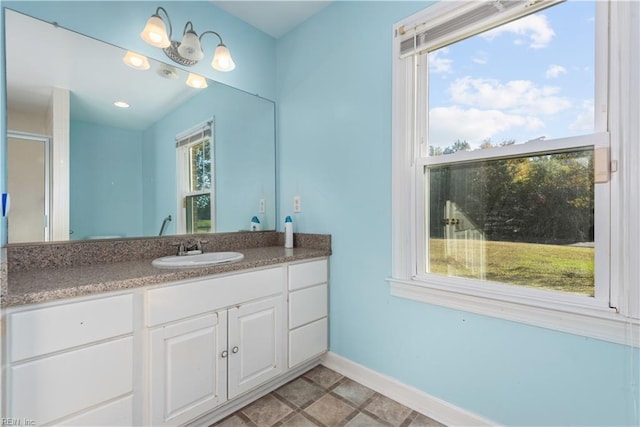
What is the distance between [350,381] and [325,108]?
1.81 meters

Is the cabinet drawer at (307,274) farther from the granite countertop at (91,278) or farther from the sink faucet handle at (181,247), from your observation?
the sink faucet handle at (181,247)

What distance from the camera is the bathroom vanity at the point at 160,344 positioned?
0.90m

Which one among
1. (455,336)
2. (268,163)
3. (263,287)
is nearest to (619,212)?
(455,336)

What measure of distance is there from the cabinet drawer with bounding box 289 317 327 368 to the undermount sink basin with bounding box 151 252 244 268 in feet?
2.00

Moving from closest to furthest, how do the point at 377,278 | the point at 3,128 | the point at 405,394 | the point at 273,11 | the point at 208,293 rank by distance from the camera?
the point at 3,128 < the point at 208,293 < the point at 405,394 < the point at 377,278 < the point at 273,11

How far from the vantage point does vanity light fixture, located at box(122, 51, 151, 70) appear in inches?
60.5

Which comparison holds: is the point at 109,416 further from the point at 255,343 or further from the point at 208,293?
the point at 255,343

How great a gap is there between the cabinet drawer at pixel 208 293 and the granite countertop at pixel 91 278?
5 centimetres

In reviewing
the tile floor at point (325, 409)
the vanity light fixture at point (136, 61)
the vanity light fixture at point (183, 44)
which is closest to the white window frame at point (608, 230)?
the tile floor at point (325, 409)

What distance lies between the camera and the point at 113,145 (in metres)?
1.51

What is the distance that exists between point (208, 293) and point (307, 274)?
65 cm

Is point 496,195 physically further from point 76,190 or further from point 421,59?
point 76,190

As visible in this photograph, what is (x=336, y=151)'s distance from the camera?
Answer: 73.0 inches

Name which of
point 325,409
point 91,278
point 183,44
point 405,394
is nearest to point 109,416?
point 91,278
